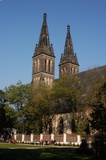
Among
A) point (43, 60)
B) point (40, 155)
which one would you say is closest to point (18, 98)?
point (43, 60)

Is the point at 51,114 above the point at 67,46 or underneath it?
underneath

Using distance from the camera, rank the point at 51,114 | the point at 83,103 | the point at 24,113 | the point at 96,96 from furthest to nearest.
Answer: the point at 24,113, the point at 51,114, the point at 83,103, the point at 96,96

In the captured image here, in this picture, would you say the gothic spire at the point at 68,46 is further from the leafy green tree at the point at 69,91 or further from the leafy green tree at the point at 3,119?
the leafy green tree at the point at 69,91

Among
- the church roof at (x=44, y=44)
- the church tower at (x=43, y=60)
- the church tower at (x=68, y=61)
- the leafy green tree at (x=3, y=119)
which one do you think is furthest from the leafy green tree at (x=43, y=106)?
the church tower at (x=68, y=61)

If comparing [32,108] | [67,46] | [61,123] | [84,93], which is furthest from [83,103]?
[67,46]

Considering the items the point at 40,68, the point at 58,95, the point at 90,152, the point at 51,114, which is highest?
the point at 40,68

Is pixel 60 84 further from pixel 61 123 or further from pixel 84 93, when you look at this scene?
pixel 61 123

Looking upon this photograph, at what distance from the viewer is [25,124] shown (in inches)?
2190

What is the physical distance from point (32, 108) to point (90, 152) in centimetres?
3090

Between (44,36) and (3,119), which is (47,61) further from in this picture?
(3,119)

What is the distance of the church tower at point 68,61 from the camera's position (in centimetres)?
8269

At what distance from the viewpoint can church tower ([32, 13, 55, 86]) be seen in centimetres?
7469

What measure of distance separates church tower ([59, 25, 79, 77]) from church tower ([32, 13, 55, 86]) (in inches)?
258

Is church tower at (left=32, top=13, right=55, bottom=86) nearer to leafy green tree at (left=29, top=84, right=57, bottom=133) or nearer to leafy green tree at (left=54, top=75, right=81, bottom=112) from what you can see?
leafy green tree at (left=29, top=84, right=57, bottom=133)
